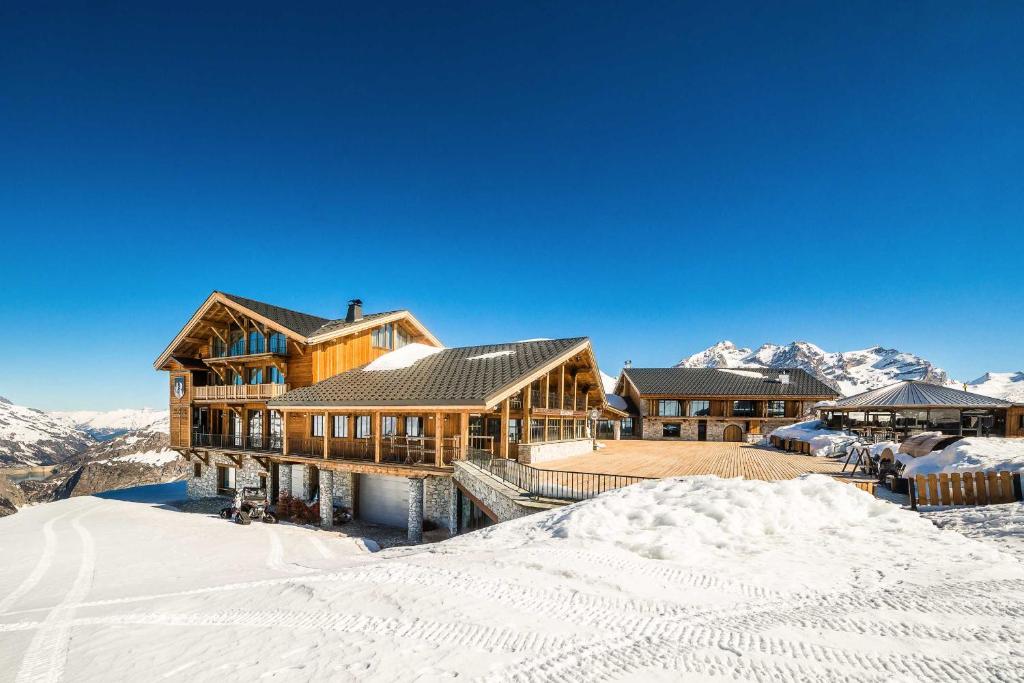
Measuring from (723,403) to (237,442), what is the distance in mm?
34638

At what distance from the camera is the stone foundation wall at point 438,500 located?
661 inches

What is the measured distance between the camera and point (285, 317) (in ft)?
79.5

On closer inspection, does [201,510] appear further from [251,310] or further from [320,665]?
[320,665]

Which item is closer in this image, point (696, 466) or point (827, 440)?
point (696, 466)

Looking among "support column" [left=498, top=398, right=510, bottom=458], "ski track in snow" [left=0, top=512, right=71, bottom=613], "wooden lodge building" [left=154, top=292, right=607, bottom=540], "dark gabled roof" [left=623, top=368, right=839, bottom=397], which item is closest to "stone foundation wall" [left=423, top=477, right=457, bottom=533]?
"wooden lodge building" [left=154, top=292, right=607, bottom=540]

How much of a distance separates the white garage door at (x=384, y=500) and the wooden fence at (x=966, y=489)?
15979 millimetres

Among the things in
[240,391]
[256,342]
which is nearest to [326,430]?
[240,391]

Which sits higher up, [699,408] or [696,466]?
[699,408]

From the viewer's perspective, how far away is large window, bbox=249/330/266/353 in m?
24.4

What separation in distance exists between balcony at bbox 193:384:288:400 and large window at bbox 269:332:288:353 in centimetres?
202

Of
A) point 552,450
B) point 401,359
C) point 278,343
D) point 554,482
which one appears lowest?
point 552,450

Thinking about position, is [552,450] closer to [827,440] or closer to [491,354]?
[491,354]

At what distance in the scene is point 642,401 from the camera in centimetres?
3756

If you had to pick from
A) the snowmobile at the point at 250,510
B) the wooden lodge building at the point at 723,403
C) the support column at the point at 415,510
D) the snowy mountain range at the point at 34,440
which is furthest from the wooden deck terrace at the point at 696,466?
the snowy mountain range at the point at 34,440
